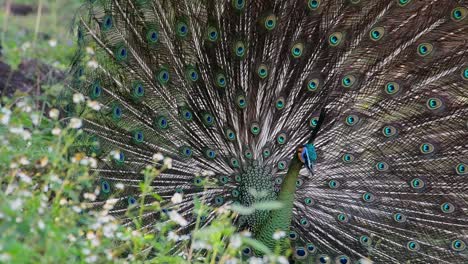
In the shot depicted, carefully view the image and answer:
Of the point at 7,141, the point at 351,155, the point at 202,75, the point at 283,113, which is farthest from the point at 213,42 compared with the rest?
the point at 7,141

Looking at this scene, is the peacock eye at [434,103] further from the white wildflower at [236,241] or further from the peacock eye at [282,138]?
the white wildflower at [236,241]

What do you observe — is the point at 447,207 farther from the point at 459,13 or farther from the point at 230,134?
the point at 230,134

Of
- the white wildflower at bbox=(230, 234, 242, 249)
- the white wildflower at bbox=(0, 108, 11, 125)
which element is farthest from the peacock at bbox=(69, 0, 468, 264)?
the white wildflower at bbox=(230, 234, 242, 249)

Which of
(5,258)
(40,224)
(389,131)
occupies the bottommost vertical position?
(5,258)

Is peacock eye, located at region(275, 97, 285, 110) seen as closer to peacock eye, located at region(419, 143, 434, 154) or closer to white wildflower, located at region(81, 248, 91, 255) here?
peacock eye, located at region(419, 143, 434, 154)

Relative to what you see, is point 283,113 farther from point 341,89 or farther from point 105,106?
point 105,106

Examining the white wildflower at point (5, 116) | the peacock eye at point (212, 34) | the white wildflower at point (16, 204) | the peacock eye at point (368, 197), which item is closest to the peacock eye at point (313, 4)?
the peacock eye at point (212, 34)

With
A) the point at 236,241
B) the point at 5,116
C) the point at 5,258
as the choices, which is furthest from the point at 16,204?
the point at 236,241
